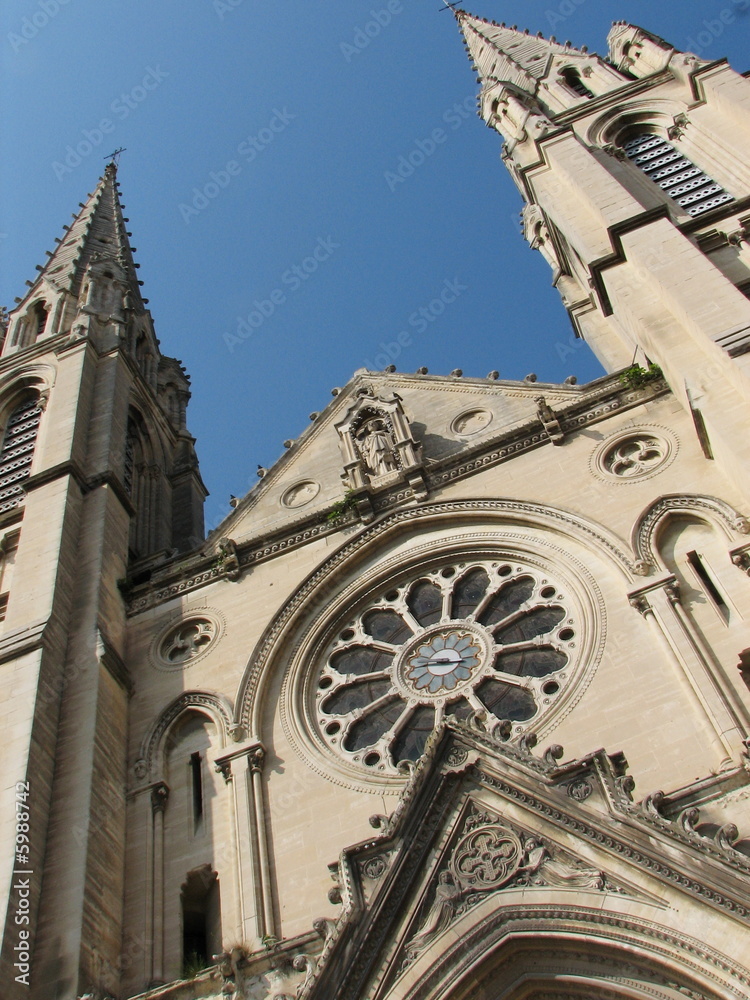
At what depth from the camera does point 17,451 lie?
20750 mm

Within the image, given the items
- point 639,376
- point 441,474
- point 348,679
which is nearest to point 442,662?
point 348,679

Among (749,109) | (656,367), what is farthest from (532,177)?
(656,367)

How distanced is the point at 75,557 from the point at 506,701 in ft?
23.8

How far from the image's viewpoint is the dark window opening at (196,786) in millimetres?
12892

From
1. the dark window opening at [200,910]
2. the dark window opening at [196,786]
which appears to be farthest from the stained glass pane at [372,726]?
the dark window opening at [200,910]

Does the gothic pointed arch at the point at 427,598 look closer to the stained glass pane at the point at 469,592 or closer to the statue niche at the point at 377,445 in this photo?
the stained glass pane at the point at 469,592

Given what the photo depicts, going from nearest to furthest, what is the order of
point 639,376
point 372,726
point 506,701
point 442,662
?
point 506,701, point 372,726, point 442,662, point 639,376

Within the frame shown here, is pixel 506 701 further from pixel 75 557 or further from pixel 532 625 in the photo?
pixel 75 557

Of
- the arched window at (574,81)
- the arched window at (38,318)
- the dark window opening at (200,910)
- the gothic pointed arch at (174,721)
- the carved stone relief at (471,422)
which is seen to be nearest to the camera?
the dark window opening at (200,910)

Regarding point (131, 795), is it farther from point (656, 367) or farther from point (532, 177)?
point (532, 177)

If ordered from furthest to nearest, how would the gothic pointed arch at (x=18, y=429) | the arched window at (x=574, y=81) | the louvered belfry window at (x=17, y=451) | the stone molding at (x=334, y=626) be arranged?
the arched window at (x=574, y=81) → the gothic pointed arch at (x=18, y=429) → the louvered belfry window at (x=17, y=451) → the stone molding at (x=334, y=626)

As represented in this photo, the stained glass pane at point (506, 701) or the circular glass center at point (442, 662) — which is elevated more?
the circular glass center at point (442, 662)

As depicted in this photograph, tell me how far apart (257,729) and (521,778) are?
Result: 4869 mm

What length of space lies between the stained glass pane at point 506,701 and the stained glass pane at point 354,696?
4.42ft
